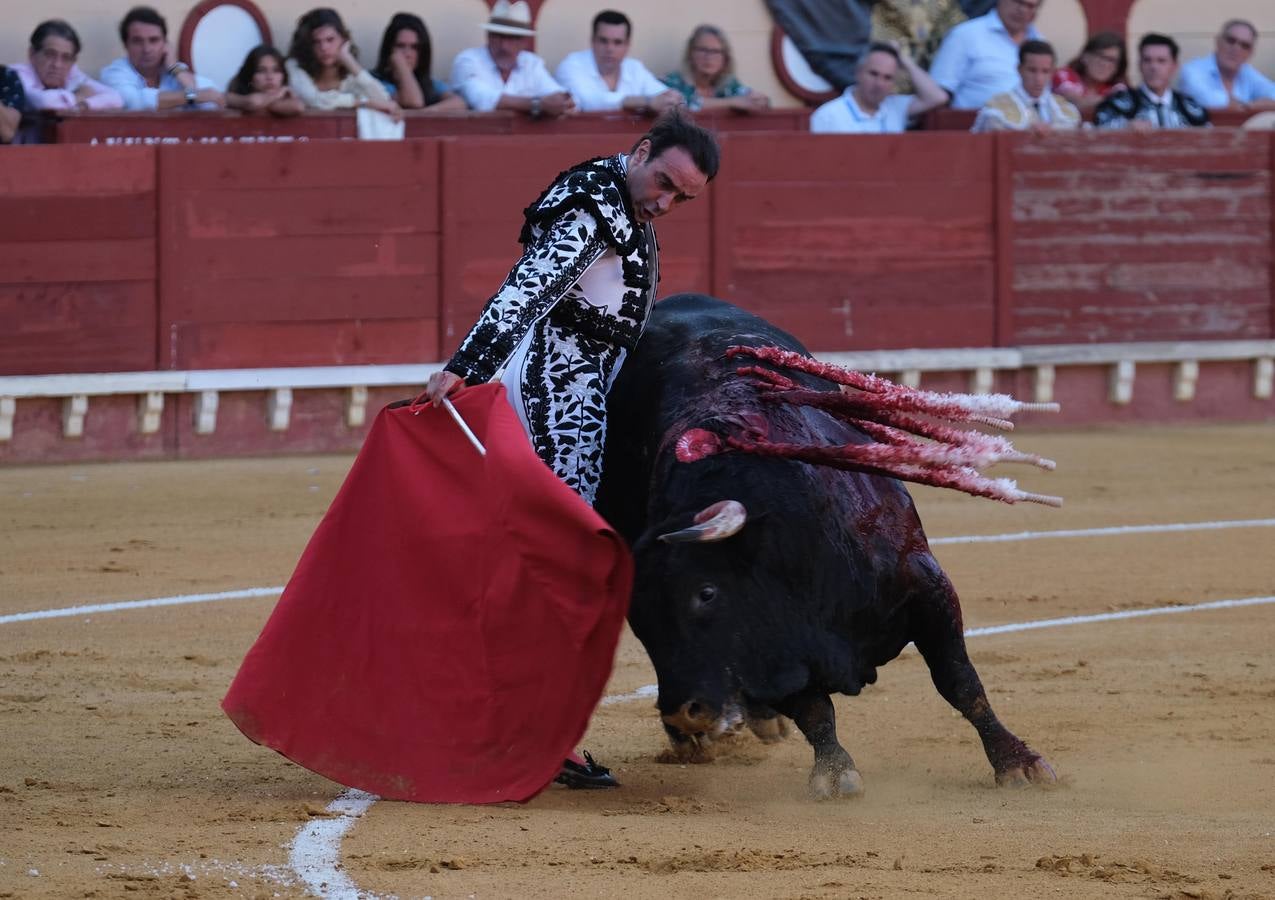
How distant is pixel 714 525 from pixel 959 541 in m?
3.25

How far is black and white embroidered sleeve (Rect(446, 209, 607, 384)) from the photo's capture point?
3.38 m

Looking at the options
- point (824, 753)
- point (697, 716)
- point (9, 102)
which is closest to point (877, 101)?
point (9, 102)

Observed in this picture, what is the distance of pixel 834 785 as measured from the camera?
3.34 metres

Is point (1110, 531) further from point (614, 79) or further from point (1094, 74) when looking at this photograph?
point (1094, 74)

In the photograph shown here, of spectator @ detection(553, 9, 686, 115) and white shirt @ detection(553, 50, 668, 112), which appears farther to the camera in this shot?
white shirt @ detection(553, 50, 668, 112)

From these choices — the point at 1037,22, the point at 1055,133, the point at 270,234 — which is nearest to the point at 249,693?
the point at 270,234

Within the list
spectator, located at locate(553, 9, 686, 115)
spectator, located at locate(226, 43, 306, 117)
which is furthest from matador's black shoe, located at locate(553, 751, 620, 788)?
spectator, located at locate(553, 9, 686, 115)

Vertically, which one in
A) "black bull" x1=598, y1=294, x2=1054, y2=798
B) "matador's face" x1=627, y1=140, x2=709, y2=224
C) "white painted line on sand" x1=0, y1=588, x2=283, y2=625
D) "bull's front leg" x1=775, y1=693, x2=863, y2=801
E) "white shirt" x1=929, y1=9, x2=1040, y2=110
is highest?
"white shirt" x1=929, y1=9, x2=1040, y2=110

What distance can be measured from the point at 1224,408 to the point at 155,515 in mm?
5311

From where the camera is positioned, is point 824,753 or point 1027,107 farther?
point 1027,107

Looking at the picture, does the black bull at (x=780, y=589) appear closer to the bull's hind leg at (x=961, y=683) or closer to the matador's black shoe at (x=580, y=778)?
the bull's hind leg at (x=961, y=683)

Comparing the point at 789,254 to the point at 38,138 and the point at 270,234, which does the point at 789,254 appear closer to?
the point at 270,234

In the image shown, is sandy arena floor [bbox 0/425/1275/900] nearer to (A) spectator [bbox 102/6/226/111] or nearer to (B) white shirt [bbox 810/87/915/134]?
(A) spectator [bbox 102/6/226/111]

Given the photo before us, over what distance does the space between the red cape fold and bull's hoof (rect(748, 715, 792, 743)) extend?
0.91 feet
